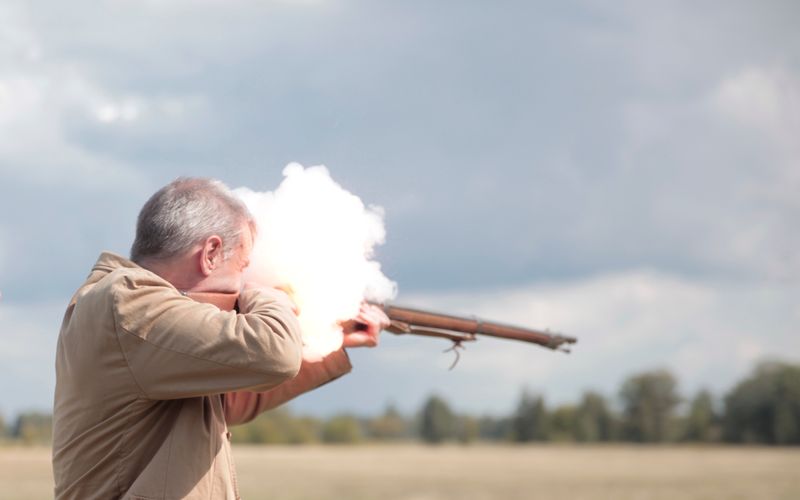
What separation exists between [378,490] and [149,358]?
40.5 metres

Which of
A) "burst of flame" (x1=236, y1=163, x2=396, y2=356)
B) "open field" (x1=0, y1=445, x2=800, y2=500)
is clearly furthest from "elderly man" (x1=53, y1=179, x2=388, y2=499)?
"open field" (x1=0, y1=445, x2=800, y2=500)

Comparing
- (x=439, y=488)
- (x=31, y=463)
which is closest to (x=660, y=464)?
(x=439, y=488)

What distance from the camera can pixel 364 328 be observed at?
19.2 feet

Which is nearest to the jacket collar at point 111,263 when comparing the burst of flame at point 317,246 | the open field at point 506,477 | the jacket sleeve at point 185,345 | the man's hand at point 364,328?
the jacket sleeve at point 185,345

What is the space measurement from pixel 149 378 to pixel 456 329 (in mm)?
3366

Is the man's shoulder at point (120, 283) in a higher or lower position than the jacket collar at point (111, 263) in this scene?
lower

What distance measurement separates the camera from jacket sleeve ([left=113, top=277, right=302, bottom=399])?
4023 millimetres

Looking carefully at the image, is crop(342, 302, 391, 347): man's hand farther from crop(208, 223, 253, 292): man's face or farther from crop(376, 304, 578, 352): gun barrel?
crop(208, 223, 253, 292): man's face

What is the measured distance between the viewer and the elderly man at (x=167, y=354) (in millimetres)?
4043

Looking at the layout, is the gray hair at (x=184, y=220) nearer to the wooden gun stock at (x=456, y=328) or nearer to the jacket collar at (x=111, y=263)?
the jacket collar at (x=111, y=263)

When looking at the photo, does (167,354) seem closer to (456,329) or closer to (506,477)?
(456,329)

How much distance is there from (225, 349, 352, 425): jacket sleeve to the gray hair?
146cm

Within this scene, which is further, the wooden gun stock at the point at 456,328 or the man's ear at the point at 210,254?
the wooden gun stock at the point at 456,328

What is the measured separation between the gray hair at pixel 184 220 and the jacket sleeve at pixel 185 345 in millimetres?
325
